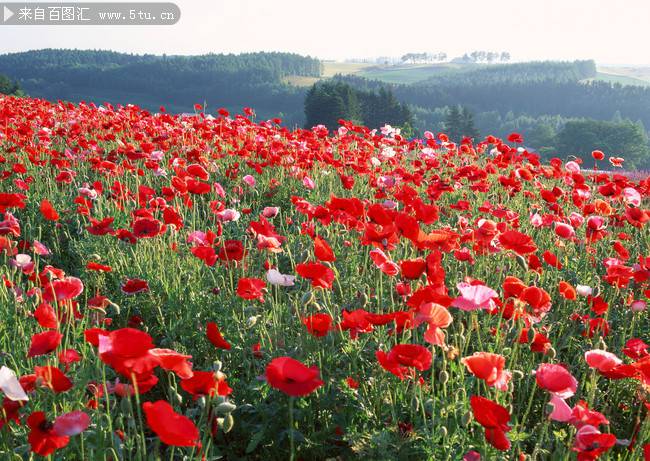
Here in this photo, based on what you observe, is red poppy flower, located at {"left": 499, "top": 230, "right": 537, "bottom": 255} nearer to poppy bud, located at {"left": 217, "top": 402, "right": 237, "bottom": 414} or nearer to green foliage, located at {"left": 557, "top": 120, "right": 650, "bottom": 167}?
poppy bud, located at {"left": 217, "top": 402, "right": 237, "bottom": 414}

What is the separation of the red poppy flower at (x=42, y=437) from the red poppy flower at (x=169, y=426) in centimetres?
34

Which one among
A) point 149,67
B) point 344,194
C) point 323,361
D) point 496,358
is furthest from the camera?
point 149,67

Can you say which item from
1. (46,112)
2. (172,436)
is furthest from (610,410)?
(46,112)

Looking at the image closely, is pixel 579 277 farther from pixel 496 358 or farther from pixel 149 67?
pixel 149 67

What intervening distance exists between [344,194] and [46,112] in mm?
5329

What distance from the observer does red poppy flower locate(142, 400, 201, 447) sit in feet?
4.00

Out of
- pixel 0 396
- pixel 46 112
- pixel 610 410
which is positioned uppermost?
pixel 46 112

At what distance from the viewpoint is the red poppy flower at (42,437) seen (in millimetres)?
1395

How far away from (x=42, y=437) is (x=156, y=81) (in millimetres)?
129508

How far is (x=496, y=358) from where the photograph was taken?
1.64 metres

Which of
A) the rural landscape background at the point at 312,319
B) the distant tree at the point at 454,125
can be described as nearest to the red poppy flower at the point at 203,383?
the rural landscape background at the point at 312,319

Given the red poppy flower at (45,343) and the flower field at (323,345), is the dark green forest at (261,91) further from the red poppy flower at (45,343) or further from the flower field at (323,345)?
the red poppy flower at (45,343)

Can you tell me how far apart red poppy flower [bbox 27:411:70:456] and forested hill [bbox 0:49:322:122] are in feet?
360

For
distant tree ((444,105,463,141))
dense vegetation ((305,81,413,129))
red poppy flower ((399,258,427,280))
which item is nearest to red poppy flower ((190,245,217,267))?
red poppy flower ((399,258,427,280))
